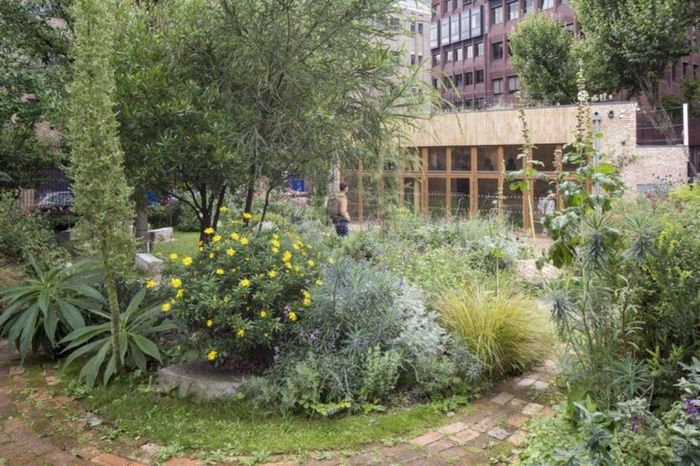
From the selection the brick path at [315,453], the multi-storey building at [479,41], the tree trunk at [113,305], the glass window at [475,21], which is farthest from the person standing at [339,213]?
the glass window at [475,21]

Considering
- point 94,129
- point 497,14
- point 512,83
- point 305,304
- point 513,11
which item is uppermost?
point 497,14

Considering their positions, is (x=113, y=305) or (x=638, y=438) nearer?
(x=638, y=438)

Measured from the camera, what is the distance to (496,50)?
46.7 m

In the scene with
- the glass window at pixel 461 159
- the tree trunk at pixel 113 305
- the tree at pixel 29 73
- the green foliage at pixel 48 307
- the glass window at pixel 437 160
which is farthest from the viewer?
the glass window at pixel 437 160

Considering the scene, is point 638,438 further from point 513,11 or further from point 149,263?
point 513,11

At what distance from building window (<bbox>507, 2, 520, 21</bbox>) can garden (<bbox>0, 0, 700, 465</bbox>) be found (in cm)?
4236

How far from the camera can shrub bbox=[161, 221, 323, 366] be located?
156 inches

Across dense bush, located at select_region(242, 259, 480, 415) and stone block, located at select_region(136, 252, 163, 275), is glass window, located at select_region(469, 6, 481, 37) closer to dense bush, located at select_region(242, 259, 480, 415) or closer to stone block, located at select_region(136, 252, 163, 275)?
stone block, located at select_region(136, 252, 163, 275)

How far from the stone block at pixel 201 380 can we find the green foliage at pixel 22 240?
3.54 metres

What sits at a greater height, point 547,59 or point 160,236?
point 547,59

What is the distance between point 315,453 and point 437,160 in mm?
15906

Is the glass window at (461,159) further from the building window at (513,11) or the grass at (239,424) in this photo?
the building window at (513,11)

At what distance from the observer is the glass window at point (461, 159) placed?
1728 cm

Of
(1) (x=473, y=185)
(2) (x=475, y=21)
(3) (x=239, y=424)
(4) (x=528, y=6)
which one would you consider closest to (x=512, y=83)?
(4) (x=528, y=6)
